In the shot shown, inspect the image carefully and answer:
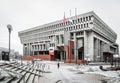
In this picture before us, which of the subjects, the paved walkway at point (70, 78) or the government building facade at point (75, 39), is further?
the government building facade at point (75, 39)

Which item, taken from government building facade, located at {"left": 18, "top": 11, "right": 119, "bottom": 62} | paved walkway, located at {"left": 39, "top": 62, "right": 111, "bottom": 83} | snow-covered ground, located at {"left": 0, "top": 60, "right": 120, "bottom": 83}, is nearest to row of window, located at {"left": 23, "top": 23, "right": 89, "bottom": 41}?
government building facade, located at {"left": 18, "top": 11, "right": 119, "bottom": 62}

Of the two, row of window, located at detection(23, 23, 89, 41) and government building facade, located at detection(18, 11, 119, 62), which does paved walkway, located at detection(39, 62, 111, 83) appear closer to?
government building facade, located at detection(18, 11, 119, 62)

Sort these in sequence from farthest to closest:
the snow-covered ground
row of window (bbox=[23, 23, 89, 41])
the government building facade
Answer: row of window (bbox=[23, 23, 89, 41]) < the government building facade < the snow-covered ground

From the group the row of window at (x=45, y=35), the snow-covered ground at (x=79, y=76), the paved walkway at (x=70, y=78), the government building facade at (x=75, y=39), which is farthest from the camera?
the row of window at (x=45, y=35)

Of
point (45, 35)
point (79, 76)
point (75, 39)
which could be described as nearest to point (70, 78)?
point (79, 76)

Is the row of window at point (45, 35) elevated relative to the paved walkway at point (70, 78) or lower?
elevated

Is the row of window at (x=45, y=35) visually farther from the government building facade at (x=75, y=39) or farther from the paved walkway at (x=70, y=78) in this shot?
the paved walkway at (x=70, y=78)

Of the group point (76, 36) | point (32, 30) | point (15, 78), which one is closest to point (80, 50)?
point (76, 36)

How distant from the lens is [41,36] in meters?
109

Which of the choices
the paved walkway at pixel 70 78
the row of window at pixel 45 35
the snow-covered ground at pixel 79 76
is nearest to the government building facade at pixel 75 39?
the row of window at pixel 45 35

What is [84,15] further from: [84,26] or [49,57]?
[49,57]

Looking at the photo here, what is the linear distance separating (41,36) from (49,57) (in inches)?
822

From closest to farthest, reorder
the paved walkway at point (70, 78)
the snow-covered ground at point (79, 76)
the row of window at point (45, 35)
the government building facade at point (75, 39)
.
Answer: the snow-covered ground at point (79, 76) < the paved walkway at point (70, 78) < the government building facade at point (75, 39) < the row of window at point (45, 35)

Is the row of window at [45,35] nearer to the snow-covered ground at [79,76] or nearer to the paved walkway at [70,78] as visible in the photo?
the snow-covered ground at [79,76]
